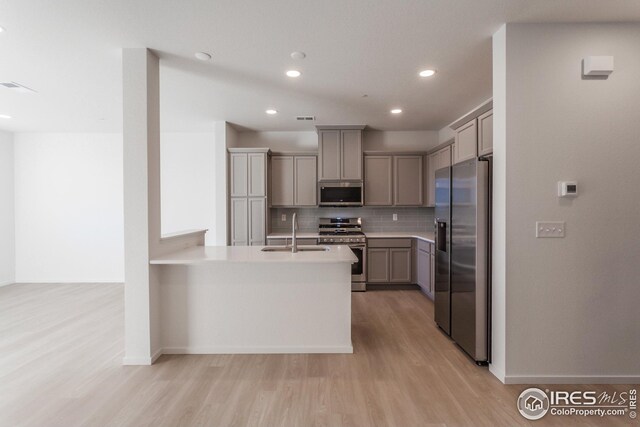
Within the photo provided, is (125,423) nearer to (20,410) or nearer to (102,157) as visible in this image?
(20,410)

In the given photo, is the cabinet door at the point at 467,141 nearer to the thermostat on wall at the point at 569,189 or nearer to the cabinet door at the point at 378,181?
the thermostat on wall at the point at 569,189

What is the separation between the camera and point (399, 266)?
193 inches

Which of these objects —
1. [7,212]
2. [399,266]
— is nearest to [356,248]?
[399,266]

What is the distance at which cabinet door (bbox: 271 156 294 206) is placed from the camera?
5.17 metres

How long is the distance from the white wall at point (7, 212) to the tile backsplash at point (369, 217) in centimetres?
482

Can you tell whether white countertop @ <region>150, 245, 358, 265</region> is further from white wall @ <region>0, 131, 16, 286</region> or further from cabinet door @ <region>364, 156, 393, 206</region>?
white wall @ <region>0, 131, 16, 286</region>

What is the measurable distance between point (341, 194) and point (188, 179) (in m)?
2.89

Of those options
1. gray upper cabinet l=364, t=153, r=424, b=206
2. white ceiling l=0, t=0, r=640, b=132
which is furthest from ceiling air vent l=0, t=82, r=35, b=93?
gray upper cabinet l=364, t=153, r=424, b=206

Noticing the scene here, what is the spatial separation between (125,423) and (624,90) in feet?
13.9

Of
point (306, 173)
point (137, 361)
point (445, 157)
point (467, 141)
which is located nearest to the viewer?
point (137, 361)

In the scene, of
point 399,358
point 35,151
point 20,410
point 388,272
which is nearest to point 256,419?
point 399,358

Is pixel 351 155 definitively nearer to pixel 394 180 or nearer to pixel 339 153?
pixel 339 153

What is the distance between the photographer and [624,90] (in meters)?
2.25

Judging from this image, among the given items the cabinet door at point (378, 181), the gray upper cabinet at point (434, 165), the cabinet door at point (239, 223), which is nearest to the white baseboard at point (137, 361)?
the cabinet door at point (239, 223)
